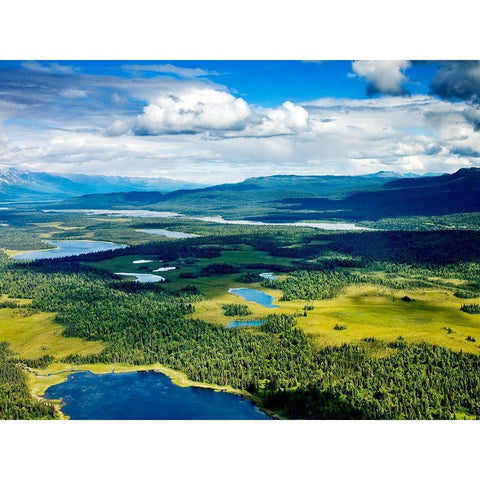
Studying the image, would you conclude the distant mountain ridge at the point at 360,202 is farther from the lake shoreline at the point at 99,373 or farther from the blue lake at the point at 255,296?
the lake shoreline at the point at 99,373

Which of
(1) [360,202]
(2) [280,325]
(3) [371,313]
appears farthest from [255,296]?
(1) [360,202]

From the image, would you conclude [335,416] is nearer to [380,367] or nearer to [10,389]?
[380,367]

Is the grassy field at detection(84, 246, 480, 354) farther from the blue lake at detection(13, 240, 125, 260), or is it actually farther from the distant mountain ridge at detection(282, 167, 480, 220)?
the distant mountain ridge at detection(282, 167, 480, 220)

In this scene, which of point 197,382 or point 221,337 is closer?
point 197,382

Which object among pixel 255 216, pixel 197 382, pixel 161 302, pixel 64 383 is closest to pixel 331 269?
pixel 161 302

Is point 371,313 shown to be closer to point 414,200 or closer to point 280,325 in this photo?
point 280,325

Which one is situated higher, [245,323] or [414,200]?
[414,200]

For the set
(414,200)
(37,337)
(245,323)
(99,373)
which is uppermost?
(414,200)
